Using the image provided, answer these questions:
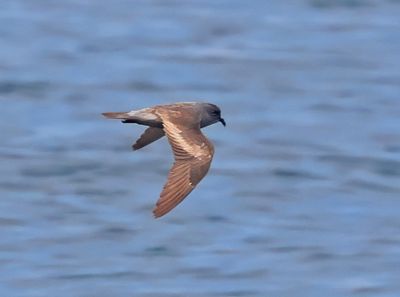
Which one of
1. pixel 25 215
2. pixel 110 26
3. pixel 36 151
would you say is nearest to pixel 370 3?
pixel 110 26

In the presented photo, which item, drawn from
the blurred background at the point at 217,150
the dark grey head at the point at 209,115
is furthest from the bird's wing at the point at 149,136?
the blurred background at the point at 217,150

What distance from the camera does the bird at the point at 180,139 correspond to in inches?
326

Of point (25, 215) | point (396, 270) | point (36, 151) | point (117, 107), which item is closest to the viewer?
point (396, 270)

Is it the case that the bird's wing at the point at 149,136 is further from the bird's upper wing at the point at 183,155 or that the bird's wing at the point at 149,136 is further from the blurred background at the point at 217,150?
the blurred background at the point at 217,150

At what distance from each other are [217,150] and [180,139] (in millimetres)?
7247

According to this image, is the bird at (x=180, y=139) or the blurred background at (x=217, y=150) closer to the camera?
the bird at (x=180, y=139)

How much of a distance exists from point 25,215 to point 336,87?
18.1ft

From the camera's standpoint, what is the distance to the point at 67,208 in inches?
590

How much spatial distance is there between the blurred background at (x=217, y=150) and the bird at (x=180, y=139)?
10.1 feet

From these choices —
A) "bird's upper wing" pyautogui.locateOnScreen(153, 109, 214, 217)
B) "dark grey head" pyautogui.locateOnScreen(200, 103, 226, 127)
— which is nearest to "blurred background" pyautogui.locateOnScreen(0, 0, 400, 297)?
"dark grey head" pyautogui.locateOnScreen(200, 103, 226, 127)

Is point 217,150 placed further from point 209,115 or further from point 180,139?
point 180,139

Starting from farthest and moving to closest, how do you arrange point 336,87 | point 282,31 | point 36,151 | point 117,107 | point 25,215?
point 282,31, point 336,87, point 117,107, point 36,151, point 25,215

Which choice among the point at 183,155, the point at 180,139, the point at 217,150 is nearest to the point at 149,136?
the point at 180,139

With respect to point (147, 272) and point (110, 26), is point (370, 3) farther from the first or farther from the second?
point (147, 272)
